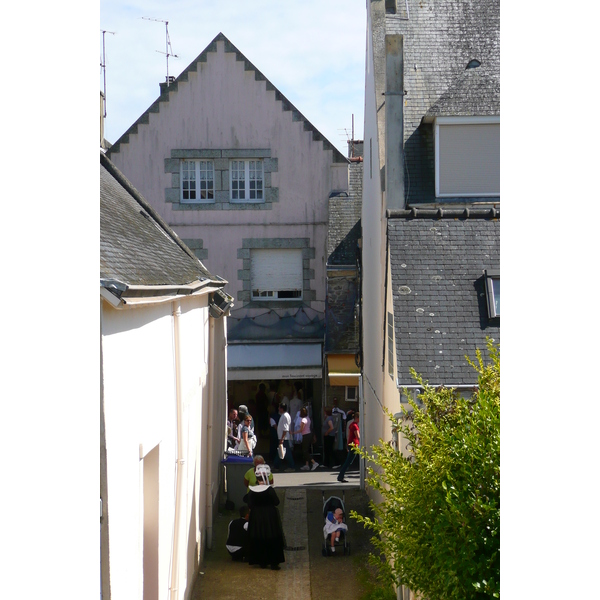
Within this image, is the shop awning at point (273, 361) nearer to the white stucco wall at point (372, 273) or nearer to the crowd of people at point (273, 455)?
the crowd of people at point (273, 455)

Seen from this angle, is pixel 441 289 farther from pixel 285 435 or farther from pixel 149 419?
pixel 285 435

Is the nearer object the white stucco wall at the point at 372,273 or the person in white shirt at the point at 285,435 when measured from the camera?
the white stucco wall at the point at 372,273

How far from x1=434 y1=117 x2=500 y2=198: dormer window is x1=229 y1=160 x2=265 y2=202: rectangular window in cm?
1115

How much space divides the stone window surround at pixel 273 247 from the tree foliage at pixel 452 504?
58.5ft

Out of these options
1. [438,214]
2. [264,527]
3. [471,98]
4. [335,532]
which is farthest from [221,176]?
[264,527]

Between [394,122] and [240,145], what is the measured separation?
12052 millimetres

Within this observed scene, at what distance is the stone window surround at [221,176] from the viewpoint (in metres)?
23.2

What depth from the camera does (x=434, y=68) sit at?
14320 millimetres

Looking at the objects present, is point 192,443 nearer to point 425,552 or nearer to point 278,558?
point 278,558

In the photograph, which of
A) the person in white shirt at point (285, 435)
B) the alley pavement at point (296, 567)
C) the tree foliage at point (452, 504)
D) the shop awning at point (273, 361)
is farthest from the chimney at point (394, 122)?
the shop awning at point (273, 361)

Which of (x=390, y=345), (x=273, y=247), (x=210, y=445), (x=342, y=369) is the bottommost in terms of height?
(x=210, y=445)

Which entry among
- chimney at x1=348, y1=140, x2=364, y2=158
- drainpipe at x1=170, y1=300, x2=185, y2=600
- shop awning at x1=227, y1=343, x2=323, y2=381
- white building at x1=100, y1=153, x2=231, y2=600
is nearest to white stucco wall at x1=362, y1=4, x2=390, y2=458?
white building at x1=100, y1=153, x2=231, y2=600

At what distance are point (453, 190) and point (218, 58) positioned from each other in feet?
41.2
